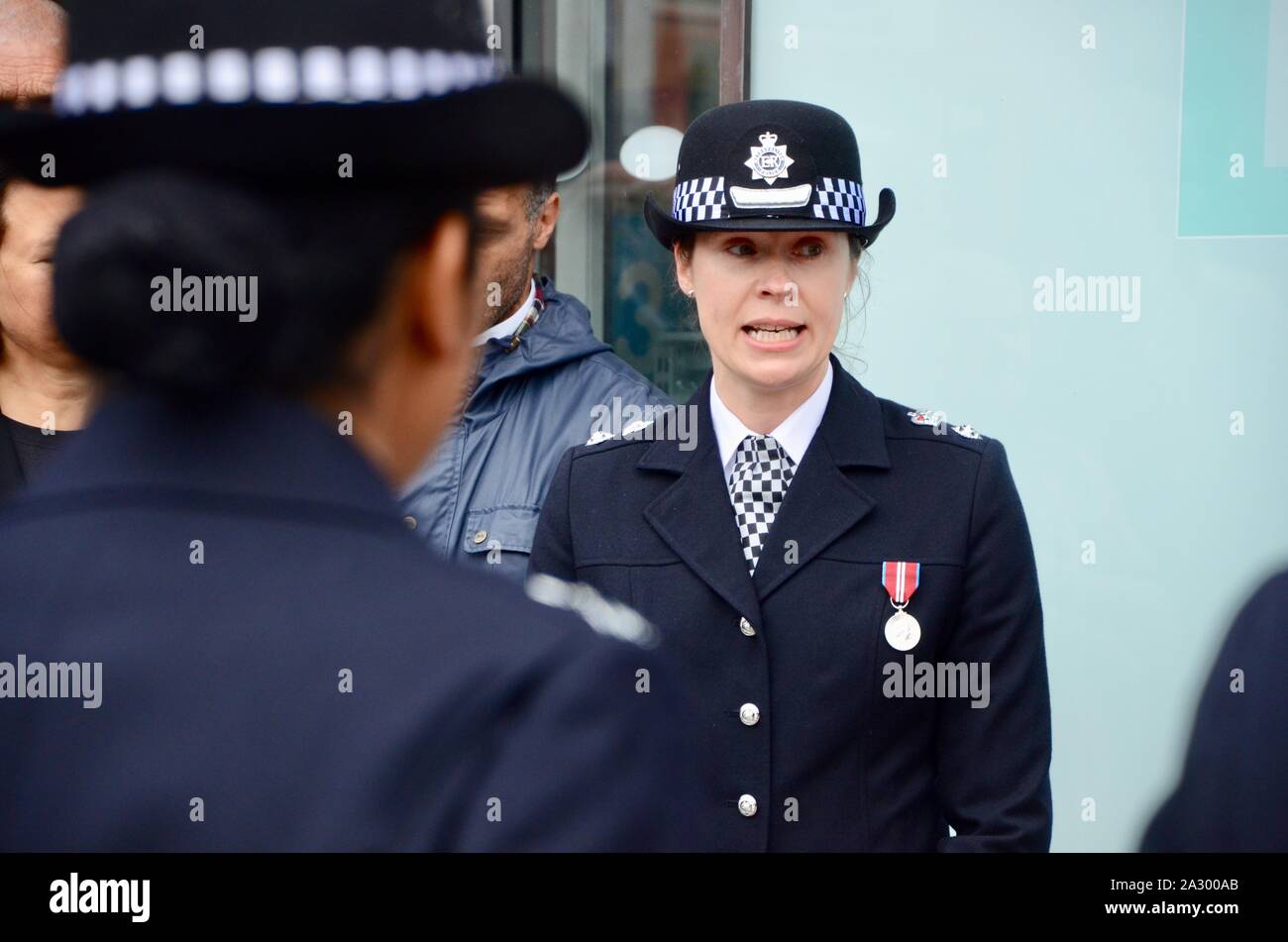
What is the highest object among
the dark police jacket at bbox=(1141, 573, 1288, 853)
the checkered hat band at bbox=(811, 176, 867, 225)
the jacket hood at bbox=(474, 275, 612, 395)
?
the checkered hat band at bbox=(811, 176, 867, 225)

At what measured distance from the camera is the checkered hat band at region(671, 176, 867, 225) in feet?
7.11

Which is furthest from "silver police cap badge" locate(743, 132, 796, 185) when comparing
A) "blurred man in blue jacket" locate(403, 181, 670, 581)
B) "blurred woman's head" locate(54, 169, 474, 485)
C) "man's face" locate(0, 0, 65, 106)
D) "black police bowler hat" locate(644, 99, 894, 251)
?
"man's face" locate(0, 0, 65, 106)

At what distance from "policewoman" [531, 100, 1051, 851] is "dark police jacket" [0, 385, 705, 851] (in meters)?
1.12

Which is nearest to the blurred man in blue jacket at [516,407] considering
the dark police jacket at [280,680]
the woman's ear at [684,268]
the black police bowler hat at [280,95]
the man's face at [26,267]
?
the woman's ear at [684,268]

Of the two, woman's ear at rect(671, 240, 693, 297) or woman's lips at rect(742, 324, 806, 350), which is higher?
woman's ear at rect(671, 240, 693, 297)

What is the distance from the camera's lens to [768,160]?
86.4 inches

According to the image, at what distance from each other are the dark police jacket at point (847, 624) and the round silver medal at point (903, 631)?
0.4 inches

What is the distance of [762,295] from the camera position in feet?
7.10

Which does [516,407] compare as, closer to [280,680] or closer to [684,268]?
[684,268]

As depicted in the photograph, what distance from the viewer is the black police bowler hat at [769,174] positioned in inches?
84.9

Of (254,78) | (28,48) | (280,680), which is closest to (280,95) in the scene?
(254,78)

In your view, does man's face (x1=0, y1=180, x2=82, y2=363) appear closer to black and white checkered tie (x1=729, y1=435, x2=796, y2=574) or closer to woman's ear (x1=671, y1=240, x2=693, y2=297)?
woman's ear (x1=671, y1=240, x2=693, y2=297)
